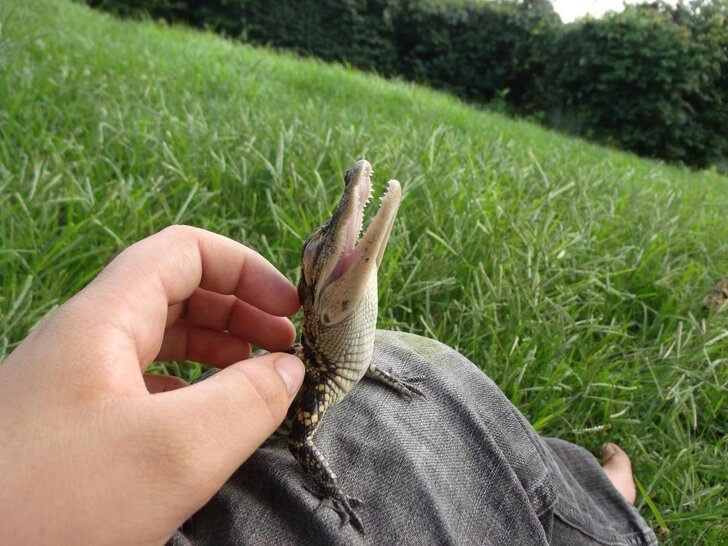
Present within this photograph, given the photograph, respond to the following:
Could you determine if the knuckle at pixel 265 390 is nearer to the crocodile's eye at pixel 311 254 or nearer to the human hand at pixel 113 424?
the human hand at pixel 113 424

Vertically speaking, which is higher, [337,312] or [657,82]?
[657,82]

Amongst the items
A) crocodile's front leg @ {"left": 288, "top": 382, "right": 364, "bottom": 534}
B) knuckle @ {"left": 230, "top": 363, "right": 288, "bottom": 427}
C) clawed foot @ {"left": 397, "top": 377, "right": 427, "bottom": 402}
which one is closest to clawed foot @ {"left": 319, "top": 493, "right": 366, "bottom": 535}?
crocodile's front leg @ {"left": 288, "top": 382, "right": 364, "bottom": 534}

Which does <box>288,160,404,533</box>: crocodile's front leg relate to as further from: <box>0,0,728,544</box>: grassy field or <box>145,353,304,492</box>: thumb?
<box>0,0,728,544</box>: grassy field

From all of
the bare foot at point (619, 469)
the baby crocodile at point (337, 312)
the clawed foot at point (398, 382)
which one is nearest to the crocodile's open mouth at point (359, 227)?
the baby crocodile at point (337, 312)

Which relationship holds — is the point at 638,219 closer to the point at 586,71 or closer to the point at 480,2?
the point at 586,71

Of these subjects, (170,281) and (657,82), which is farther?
(657,82)

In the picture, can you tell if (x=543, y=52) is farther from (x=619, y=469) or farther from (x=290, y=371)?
(x=290, y=371)

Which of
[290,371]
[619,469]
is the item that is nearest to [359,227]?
[290,371]
